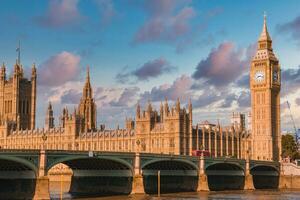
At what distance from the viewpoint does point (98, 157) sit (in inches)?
3418

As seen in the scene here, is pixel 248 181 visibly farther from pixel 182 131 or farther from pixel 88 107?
pixel 88 107

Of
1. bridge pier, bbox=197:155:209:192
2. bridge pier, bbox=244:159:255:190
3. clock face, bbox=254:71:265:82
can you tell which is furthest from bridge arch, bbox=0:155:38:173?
clock face, bbox=254:71:265:82

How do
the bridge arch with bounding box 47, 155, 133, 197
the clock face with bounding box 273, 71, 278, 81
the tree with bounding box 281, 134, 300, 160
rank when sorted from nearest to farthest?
the bridge arch with bounding box 47, 155, 133, 197, the clock face with bounding box 273, 71, 278, 81, the tree with bounding box 281, 134, 300, 160

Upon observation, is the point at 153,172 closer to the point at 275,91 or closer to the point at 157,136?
the point at 157,136

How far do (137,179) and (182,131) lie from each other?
52.6m

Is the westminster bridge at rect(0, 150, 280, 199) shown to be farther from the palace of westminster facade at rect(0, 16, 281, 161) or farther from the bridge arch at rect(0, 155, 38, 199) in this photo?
the palace of westminster facade at rect(0, 16, 281, 161)

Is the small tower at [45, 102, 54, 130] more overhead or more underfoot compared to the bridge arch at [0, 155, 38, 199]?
more overhead

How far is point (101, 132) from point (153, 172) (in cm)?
6205

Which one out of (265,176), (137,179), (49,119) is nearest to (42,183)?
(137,179)

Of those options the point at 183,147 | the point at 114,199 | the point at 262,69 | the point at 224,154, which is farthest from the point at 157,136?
the point at 114,199

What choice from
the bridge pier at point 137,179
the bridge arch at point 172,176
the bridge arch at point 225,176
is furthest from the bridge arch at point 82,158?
the bridge arch at point 225,176

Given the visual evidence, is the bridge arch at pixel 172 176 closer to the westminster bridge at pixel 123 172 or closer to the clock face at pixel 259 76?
the westminster bridge at pixel 123 172

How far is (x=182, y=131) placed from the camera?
145750 mm

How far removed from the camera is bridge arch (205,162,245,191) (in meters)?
116
